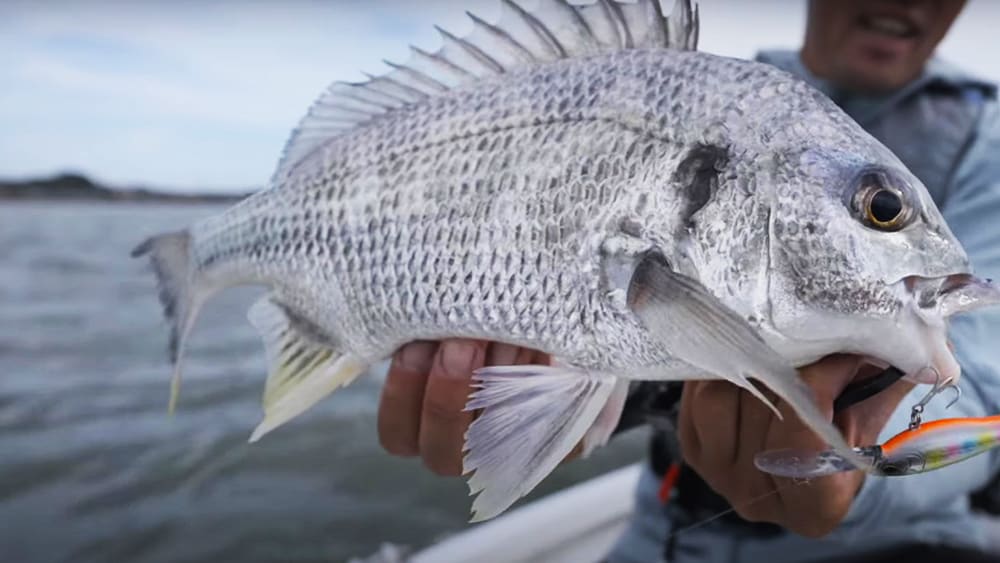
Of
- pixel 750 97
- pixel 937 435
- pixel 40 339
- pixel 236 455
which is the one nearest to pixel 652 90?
pixel 750 97

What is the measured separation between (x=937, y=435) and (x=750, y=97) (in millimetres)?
521

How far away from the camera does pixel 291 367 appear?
1.54m

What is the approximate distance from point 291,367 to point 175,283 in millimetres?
444

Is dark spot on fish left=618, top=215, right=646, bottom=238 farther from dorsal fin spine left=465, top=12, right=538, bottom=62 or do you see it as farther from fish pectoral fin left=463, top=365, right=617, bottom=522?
dorsal fin spine left=465, top=12, right=538, bottom=62

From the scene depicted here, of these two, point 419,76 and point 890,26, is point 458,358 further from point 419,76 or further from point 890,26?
point 890,26

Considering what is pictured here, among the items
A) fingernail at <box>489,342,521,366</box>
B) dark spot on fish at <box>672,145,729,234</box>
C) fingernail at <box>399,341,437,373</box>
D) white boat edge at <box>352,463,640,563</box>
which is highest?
dark spot on fish at <box>672,145,729,234</box>

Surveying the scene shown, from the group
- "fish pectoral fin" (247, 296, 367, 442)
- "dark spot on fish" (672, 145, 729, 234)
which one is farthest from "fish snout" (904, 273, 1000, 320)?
"fish pectoral fin" (247, 296, 367, 442)

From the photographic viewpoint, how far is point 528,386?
1122mm

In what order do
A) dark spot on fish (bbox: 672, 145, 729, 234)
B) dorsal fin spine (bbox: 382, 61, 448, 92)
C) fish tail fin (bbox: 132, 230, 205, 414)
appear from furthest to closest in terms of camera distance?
fish tail fin (bbox: 132, 230, 205, 414), dorsal fin spine (bbox: 382, 61, 448, 92), dark spot on fish (bbox: 672, 145, 729, 234)

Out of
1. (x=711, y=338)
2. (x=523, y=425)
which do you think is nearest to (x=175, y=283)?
(x=523, y=425)

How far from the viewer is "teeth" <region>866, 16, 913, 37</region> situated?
2.31 meters

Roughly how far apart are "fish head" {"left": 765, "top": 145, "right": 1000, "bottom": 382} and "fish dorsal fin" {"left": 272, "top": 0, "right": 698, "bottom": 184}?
367 mm

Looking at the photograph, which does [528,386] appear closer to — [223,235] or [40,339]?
[223,235]

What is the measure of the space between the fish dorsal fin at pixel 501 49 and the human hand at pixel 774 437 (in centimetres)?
58
